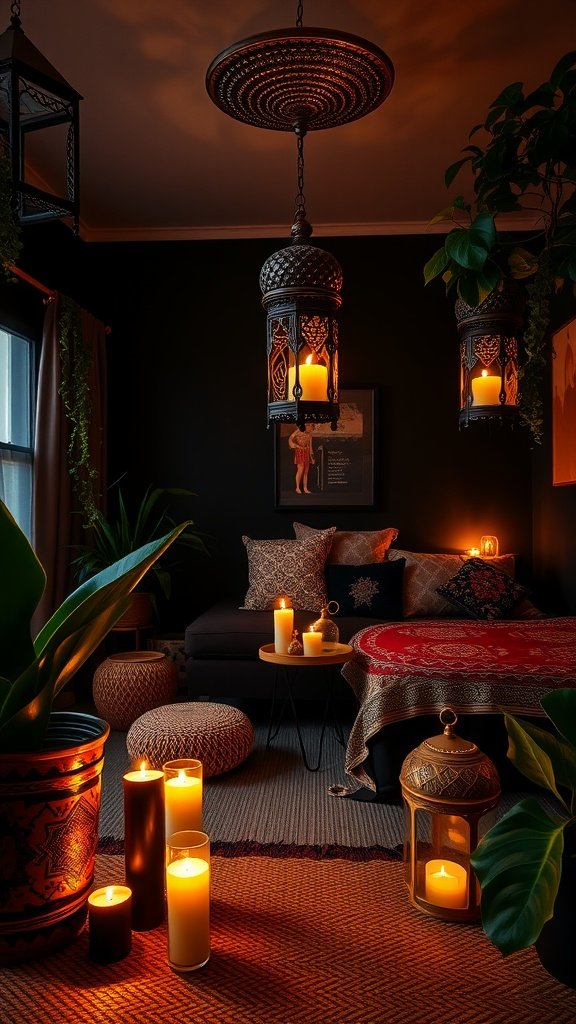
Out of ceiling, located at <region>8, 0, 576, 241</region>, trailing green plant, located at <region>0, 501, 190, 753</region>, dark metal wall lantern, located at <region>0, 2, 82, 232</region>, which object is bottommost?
trailing green plant, located at <region>0, 501, 190, 753</region>

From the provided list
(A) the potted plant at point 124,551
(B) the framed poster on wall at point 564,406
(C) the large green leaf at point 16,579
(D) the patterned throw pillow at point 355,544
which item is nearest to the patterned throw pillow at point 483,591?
(D) the patterned throw pillow at point 355,544

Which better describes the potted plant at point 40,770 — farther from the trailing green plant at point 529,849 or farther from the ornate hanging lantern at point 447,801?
the ornate hanging lantern at point 447,801

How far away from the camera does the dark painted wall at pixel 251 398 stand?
461 cm

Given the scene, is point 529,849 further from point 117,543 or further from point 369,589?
point 117,543

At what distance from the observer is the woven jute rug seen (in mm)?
731

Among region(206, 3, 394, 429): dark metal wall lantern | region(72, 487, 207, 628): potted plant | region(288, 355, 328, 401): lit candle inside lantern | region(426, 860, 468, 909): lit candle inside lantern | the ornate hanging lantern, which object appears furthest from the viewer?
region(72, 487, 207, 628): potted plant

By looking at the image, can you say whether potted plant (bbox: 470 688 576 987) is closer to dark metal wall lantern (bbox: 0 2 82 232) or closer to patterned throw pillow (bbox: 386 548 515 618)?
dark metal wall lantern (bbox: 0 2 82 232)

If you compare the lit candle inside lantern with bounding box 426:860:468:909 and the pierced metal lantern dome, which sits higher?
the pierced metal lantern dome

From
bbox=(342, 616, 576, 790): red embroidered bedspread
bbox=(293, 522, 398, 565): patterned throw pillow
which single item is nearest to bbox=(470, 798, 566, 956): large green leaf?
bbox=(342, 616, 576, 790): red embroidered bedspread

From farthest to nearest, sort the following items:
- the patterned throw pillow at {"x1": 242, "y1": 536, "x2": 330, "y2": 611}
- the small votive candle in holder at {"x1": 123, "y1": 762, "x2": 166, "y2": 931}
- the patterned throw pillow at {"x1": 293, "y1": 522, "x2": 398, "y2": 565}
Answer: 1. the patterned throw pillow at {"x1": 293, "y1": 522, "x2": 398, "y2": 565}
2. the patterned throw pillow at {"x1": 242, "y1": 536, "x2": 330, "y2": 611}
3. the small votive candle in holder at {"x1": 123, "y1": 762, "x2": 166, "y2": 931}

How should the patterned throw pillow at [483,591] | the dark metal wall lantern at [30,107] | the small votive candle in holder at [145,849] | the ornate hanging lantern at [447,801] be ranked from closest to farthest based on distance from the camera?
the small votive candle in holder at [145,849] → the ornate hanging lantern at [447,801] → the dark metal wall lantern at [30,107] → the patterned throw pillow at [483,591]

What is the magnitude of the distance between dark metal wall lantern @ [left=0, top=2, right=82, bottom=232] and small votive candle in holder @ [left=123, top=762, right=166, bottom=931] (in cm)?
125

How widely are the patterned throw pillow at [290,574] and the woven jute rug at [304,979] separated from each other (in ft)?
10.0

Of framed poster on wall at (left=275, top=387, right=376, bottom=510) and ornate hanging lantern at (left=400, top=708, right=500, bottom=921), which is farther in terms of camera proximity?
framed poster on wall at (left=275, top=387, right=376, bottom=510)
